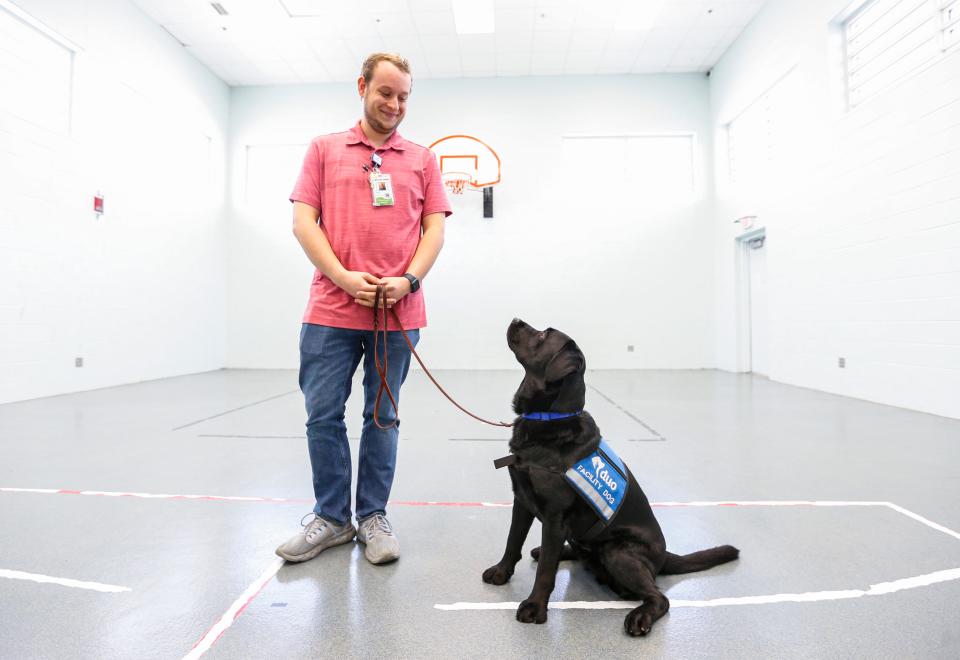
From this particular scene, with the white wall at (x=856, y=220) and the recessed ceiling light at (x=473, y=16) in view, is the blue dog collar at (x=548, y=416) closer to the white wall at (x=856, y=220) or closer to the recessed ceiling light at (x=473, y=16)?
the white wall at (x=856, y=220)

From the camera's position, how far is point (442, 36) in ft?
23.8

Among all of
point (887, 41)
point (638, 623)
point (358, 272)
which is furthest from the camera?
point (887, 41)

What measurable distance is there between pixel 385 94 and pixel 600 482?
4.22ft

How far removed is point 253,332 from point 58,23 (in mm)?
4782

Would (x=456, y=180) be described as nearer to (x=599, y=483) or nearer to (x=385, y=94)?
(x=385, y=94)

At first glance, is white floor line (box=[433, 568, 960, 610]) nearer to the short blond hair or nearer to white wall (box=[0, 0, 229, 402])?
the short blond hair

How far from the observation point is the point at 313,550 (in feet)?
5.06

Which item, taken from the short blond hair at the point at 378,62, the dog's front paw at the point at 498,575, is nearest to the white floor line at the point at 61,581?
the dog's front paw at the point at 498,575

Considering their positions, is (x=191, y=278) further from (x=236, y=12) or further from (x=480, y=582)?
(x=480, y=582)

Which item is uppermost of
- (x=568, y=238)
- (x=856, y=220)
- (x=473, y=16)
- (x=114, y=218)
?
(x=473, y=16)

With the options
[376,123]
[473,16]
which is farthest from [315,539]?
[473,16]

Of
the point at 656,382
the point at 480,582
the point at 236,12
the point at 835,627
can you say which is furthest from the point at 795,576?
the point at 236,12

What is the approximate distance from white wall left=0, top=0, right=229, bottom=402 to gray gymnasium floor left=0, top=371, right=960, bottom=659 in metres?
2.37

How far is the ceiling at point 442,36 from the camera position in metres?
6.58
